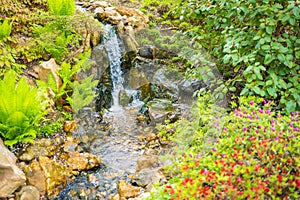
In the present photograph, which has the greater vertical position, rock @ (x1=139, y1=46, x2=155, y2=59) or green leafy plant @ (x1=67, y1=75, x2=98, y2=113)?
rock @ (x1=139, y1=46, x2=155, y2=59)

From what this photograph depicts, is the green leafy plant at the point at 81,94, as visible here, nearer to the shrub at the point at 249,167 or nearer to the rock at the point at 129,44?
the rock at the point at 129,44

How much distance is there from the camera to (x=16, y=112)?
10.7 ft

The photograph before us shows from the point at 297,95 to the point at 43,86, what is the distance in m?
3.43

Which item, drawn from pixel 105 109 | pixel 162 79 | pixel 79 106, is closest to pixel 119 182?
pixel 79 106

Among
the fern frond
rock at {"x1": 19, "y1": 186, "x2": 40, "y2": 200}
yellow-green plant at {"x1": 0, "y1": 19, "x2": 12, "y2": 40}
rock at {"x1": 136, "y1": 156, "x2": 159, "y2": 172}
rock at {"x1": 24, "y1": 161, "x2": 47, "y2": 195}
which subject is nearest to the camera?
rock at {"x1": 19, "y1": 186, "x2": 40, "y2": 200}

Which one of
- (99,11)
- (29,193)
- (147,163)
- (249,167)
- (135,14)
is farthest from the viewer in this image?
(135,14)

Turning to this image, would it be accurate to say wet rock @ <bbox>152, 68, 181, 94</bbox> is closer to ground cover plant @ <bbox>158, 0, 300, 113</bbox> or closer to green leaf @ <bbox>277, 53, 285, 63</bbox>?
ground cover plant @ <bbox>158, 0, 300, 113</bbox>

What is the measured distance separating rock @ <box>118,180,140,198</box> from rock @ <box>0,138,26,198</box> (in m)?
1.09

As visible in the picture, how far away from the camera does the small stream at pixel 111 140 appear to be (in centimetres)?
344

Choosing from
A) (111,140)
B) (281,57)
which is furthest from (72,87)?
(281,57)

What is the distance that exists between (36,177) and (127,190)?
1.07 meters

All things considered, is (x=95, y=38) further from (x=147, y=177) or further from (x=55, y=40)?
(x=147, y=177)

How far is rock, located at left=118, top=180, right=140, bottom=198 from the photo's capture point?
10.7 feet

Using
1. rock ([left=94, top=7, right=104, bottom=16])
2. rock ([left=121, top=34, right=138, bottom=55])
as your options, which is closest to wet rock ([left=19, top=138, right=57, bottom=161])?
rock ([left=121, top=34, right=138, bottom=55])
